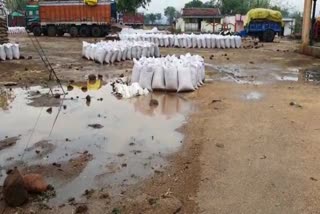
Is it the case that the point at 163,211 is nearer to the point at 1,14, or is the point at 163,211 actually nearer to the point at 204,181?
the point at 204,181

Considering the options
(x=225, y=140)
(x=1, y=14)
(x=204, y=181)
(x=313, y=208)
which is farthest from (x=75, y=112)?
(x=1, y=14)

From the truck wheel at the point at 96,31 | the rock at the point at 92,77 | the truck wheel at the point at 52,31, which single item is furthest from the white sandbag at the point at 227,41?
the truck wheel at the point at 52,31

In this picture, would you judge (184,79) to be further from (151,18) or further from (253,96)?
(151,18)

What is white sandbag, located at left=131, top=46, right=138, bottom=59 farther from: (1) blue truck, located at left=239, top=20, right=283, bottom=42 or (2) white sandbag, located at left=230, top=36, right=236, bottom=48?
(1) blue truck, located at left=239, top=20, right=283, bottom=42

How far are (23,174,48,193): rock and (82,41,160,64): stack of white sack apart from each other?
10.3m

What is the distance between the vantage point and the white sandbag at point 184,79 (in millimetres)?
8745

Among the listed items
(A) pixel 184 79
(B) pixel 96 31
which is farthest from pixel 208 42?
(A) pixel 184 79

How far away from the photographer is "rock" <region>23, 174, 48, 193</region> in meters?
3.75

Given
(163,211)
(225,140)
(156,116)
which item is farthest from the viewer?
(156,116)

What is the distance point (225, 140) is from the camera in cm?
549

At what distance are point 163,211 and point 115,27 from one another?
27202mm

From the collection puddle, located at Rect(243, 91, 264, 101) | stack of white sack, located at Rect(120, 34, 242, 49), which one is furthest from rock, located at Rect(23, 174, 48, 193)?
stack of white sack, located at Rect(120, 34, 242, 49)

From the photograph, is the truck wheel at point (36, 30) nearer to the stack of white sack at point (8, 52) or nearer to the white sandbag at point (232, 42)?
the white sandbag at point (232, 42)

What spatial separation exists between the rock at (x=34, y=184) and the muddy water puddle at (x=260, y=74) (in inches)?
292
